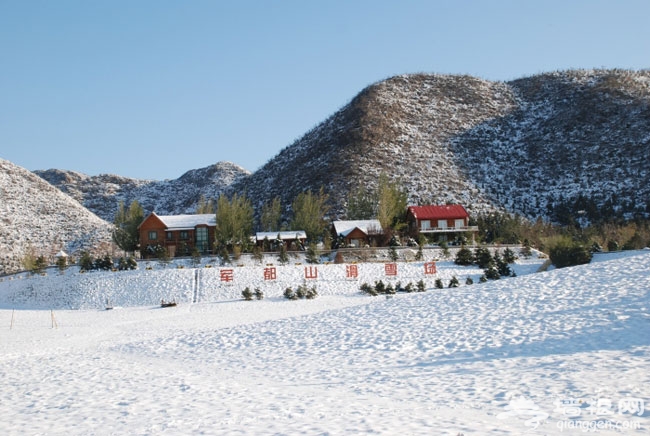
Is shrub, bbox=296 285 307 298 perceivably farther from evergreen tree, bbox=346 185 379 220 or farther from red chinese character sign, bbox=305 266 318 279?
evergreen tree, bbox=346 185 379 220

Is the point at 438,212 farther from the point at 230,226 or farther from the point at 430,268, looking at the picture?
the point at 230,226

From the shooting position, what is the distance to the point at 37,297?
133 ft

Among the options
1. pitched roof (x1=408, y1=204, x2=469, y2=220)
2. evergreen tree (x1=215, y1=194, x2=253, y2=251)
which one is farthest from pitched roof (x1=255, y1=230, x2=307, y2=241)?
pitched roof (x1=408, y1=204, x2=469, y2=220)

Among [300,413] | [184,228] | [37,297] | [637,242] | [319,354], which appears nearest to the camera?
[300,413]

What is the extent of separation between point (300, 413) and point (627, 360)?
6519 millimetres

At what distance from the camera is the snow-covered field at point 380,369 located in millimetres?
8508

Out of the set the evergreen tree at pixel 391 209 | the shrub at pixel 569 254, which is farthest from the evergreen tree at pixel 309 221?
the shrub at pixel 569 254

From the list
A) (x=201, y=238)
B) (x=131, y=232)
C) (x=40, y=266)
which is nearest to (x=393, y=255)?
(x=201, y=238)

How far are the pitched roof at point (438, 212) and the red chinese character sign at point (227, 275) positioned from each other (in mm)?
27113

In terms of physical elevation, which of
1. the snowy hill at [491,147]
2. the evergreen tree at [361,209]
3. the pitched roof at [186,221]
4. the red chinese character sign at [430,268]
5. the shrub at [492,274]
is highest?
the snowy hill at [491,147]

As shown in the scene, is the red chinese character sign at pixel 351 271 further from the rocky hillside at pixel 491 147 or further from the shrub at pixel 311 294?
the rocky hillside at pixel 491 147

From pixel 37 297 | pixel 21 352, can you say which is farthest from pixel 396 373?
pixel 37 297

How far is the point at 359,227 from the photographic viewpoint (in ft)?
186

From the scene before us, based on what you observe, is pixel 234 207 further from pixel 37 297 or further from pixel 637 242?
pixel 637 242
